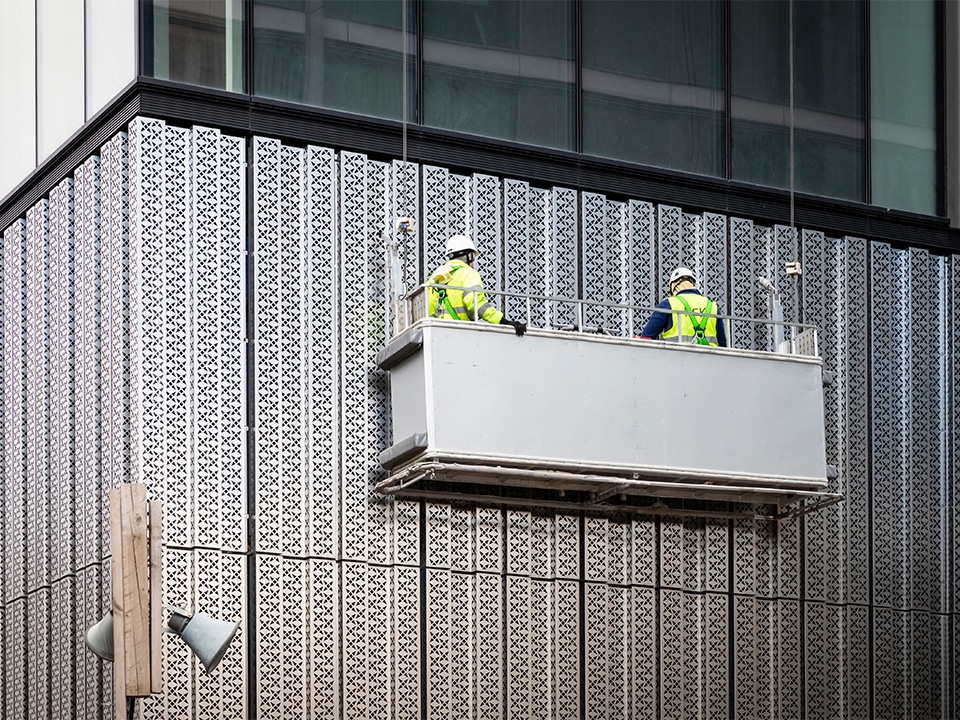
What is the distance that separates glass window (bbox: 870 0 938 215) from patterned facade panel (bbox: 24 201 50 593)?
1080 centimetres

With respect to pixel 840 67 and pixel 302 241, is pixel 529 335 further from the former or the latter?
pixel 840 67

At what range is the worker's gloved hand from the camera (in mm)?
22219

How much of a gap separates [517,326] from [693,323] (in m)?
2.59

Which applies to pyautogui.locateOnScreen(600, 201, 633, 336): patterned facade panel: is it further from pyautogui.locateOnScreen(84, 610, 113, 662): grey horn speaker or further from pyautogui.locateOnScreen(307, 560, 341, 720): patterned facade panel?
pyautogui.locateOnScreen(84, 610, 113, 662): grey horn speaker

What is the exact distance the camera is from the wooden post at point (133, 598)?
1480cm

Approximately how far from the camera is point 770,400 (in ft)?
78.0

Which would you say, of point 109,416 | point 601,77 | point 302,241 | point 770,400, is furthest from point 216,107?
point 770,400

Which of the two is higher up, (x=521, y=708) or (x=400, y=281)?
(x=400, y=281)

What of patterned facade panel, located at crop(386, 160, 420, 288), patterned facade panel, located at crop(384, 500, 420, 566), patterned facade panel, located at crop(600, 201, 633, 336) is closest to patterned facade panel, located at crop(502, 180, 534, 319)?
patterned facade panel, located at crop(386, 160, 420, 288)

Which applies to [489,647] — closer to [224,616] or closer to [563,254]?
[224,616]

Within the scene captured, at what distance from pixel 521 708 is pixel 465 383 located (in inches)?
152

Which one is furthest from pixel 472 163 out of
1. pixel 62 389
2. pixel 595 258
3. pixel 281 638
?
pixel 281 638

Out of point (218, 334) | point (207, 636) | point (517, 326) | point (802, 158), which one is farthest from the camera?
point (802, 158)

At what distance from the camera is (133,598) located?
1485 centimetres
